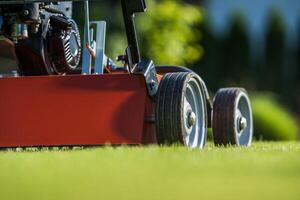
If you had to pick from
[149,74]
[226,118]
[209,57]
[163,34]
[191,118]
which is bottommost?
[209,57]

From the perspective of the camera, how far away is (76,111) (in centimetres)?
536

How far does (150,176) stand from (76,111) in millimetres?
2059

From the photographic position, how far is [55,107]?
5398 millimetres

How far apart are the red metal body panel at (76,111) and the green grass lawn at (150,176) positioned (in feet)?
3.14

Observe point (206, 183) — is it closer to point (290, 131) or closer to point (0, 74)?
point (0, 74)

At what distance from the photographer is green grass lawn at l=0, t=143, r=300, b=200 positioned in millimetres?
2959

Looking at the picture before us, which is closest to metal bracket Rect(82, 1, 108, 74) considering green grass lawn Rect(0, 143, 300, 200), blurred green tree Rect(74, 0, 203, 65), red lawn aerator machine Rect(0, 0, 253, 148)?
red lawn aerator machine Rect(0, 0, 253, 148)

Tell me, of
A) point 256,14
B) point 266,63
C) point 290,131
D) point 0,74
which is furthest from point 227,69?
point 0,74

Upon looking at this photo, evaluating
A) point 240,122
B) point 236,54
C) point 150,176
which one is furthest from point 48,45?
point 236,54

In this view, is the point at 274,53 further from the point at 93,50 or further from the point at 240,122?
the point at 93,50

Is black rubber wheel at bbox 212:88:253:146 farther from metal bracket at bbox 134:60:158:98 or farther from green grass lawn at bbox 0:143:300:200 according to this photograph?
green grass lawn at bbox 0:143:300:200

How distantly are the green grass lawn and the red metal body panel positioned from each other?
0.96m

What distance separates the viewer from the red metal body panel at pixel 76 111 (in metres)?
5.29

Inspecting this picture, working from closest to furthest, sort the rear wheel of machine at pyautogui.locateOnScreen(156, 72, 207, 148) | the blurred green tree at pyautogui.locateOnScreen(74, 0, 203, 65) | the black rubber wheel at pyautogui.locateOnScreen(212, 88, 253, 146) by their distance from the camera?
1. the rear wheel of machine at pyautogui.locateOnScreen(156, 72, 207, 148)
2. the black rubber wheel at pyautogui.locateOnScreen(212, 88, 253, 146)
3. the blurred green tree at pyautogui.locateOnScreen(74, 0, 203, 65)
